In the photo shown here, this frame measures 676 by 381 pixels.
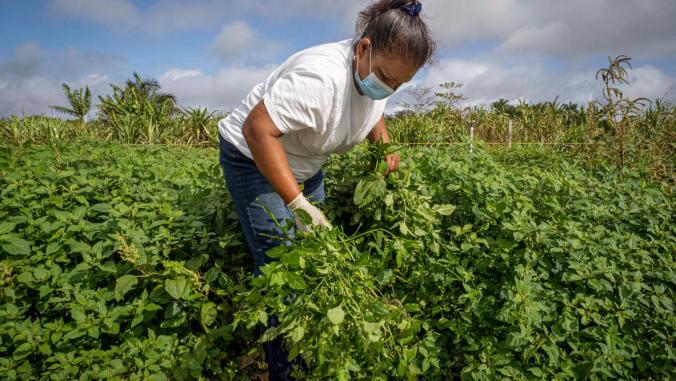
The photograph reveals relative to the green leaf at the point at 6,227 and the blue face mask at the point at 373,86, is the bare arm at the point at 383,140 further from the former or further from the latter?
the green leaf at the point at 6,227

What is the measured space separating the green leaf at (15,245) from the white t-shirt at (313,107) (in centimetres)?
97

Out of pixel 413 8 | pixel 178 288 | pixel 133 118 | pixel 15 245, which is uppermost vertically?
pixel 133 118

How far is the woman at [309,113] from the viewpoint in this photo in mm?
1353

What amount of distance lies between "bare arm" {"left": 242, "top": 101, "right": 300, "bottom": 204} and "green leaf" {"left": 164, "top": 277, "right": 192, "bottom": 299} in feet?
1.94

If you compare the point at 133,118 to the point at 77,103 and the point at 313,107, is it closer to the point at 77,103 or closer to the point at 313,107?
the point at 77,103

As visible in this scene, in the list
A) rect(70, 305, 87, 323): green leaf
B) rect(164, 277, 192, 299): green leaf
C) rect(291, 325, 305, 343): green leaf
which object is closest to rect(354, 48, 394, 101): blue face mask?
rect(291, 325, 305, 343): green leaf

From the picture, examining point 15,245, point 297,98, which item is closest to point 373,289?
point 297,98

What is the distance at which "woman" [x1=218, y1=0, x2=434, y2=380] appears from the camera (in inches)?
53.2

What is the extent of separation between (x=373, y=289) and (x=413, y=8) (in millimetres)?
1038

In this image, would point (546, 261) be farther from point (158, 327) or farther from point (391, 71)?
point (158, 327)

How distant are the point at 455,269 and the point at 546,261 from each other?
0.40m

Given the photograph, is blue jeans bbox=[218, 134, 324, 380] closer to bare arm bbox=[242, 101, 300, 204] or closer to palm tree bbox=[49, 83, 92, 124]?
bare arm bbox=[242, 101, 300, 204]

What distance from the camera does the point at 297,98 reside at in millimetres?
1334

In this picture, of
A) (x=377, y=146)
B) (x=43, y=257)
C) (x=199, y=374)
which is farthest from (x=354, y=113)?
(x=43, y=257)
